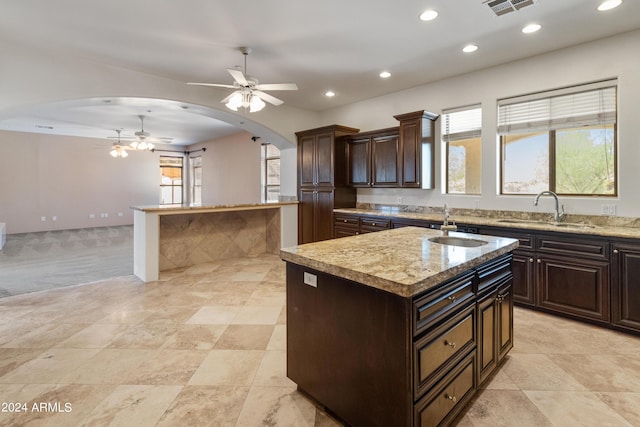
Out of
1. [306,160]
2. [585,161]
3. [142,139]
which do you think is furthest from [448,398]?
[142,139]

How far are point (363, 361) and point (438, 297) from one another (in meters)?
0.49

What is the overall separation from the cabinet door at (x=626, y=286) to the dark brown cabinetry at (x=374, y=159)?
2.76m

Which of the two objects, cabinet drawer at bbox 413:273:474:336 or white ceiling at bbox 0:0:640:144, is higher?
white ceiling at bbox 0:0:640:144

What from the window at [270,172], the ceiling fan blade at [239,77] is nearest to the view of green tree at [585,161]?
the ceiling fan blade at [239,77]

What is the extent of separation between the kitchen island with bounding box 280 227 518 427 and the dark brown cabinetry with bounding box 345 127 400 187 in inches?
121

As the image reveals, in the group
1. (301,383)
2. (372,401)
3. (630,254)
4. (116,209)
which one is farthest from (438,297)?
(116,209)

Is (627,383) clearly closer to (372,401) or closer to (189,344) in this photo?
(372,401)

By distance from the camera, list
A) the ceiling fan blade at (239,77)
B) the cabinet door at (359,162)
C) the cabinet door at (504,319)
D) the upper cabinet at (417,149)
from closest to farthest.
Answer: the cabinet door at (504,319), the ceiling fan blade at (239,77), the upper cabinet at (417,149), the cabinet door at (359,162)

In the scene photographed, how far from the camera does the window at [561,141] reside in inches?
139

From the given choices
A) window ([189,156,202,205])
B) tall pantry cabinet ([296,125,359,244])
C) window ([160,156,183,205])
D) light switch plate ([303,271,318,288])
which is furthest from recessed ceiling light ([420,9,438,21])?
window ([160,156,183,205])

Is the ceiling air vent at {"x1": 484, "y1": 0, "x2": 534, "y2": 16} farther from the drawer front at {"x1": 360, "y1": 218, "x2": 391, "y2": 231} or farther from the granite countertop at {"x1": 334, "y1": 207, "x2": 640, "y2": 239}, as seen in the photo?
the drawer front at {"x1": 360, "y1": 218, "x2": 391, "y2": 231}

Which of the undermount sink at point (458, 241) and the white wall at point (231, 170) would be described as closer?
the undermount sink at point (458, 241)

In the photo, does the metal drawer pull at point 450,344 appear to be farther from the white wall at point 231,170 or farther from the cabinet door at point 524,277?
the white wall at point 231,170

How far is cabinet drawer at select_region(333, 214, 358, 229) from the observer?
5324mm
